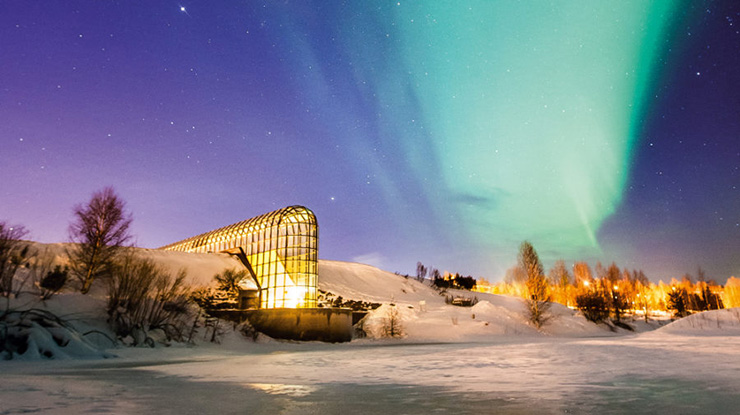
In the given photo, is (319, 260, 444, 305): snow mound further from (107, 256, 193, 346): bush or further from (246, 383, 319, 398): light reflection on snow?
(246, 383, 319, 398): light reflection on snow

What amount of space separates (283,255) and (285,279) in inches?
81.7

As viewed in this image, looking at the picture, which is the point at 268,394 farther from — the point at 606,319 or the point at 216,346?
the point at 606,319

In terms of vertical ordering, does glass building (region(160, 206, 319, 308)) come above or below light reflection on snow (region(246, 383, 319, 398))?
above

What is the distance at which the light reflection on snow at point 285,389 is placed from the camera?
541cm

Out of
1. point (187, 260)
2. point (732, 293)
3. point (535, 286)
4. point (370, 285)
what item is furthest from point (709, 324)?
point (732, 293)

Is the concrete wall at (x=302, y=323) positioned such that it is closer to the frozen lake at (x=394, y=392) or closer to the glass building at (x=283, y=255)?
the glass building at (x=283, y=255)

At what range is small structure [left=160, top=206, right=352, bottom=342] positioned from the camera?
26.0 metres

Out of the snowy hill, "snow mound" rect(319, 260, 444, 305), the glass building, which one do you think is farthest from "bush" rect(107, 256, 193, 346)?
"snow mound" rect(319, 260, 444, 305)

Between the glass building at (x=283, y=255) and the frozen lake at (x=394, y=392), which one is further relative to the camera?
the glass building at (x=283, y=255)

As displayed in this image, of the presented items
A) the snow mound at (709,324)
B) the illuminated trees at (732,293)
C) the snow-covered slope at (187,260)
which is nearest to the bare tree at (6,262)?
the snow-covered slope at (187,260)

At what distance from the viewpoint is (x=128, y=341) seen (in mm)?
15547

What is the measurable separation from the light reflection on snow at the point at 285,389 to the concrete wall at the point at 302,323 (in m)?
20.2

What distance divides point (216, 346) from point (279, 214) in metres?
18.7

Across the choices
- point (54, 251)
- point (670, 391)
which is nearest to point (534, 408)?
point (670, 391)
